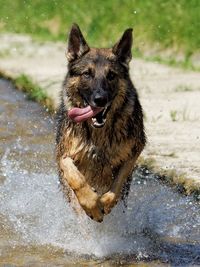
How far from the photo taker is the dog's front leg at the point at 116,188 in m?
7.43

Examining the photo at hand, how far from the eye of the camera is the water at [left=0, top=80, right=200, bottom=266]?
764 cm

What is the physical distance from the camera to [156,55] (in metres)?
16.8

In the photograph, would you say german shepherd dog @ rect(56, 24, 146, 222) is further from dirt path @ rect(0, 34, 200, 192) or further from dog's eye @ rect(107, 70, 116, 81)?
dirt path @ rect(0, 34, 200, 192)

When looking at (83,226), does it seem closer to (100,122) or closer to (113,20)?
(100,122)

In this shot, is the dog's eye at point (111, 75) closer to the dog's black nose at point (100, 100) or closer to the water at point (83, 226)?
the dog's black nose at point (100, 100)

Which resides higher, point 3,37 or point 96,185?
point 96,185

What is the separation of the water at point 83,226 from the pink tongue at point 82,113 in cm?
101

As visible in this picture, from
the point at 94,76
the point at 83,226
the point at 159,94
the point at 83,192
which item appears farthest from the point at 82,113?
the point at 159,94

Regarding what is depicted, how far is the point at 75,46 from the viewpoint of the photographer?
26.4 feet

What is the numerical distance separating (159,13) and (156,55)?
1161 millimetres

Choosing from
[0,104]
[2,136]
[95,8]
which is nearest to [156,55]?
[95,8]

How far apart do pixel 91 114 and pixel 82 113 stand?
82 millimetres

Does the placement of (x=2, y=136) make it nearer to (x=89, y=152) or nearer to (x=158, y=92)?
(x=158, y=92)

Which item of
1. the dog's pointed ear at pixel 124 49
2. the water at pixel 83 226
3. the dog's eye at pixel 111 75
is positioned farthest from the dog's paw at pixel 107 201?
the dog's pointed ear at pixel 124 49
